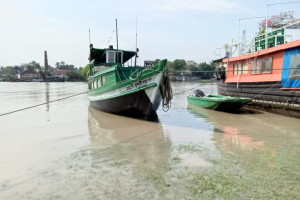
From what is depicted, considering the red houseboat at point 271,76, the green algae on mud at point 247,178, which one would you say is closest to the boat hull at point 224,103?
the red houseboat at point 271,76

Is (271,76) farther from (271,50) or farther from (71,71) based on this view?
(71,71)

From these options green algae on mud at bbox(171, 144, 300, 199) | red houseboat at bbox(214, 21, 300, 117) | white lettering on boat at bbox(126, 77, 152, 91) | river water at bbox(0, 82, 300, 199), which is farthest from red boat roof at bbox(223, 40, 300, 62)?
green algae on mud at bbox(171, 144, 300, 199)

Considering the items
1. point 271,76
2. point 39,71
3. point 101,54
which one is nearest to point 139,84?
point 101,54

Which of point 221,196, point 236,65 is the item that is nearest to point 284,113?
point 236,65

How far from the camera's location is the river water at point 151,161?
151 inches

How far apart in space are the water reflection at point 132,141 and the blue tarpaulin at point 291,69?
573 cm

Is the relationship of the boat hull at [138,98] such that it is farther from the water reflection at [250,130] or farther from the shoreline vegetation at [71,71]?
the shoreline vegetation at [71,71]

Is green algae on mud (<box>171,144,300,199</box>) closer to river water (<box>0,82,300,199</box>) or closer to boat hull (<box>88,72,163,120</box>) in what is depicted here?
river water (<box>0,82,300,199</box>)

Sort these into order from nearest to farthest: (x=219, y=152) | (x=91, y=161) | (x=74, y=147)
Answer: (x=91, y=161) < (x=219, y=152) < (x=74, y=147)

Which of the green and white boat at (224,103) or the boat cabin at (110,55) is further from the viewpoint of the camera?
the boat cabin at (110,55)

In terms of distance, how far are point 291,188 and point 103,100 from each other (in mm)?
9686

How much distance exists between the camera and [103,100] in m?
12.3

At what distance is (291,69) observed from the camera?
10.2 meters

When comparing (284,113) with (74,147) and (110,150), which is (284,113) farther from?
(74,147)
